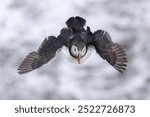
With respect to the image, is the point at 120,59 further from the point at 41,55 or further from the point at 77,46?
the point at 41,55

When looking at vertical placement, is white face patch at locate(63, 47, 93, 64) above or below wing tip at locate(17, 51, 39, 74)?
above

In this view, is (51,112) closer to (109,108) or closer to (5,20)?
(109,108)

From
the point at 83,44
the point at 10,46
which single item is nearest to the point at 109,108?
the point at 83,44

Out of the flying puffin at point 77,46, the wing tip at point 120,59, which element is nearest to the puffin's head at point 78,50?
the flying puffin at point 77,46

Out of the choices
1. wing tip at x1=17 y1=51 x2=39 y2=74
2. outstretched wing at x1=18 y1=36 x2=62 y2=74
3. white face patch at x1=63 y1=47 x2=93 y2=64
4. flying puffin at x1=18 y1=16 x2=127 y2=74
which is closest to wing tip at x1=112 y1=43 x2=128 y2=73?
flying puffin at x1=18 y1=16 x2=127 y2=74

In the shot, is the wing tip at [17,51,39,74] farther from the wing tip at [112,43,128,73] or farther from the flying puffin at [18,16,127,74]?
the wing tip at [112,43,128,73]

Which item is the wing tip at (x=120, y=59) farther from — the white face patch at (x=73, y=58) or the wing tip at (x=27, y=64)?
the wing tip at (x=27, y=64)
